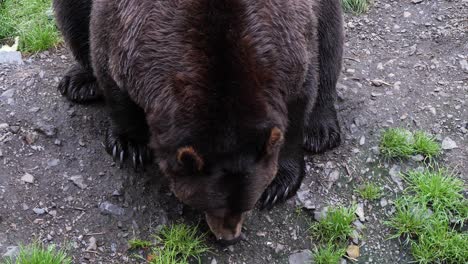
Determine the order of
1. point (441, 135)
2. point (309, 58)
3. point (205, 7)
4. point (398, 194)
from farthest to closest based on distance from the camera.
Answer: point (441, 135) → point (398, 194) → point (309, 58) → point (205, 7)

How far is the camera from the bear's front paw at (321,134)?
488cm

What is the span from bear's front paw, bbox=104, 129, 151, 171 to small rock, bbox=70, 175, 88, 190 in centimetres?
27

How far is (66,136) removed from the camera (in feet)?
15.9

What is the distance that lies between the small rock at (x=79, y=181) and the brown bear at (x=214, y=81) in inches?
28.8

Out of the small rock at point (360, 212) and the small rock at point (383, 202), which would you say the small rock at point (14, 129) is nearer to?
the small rock at point (360, 212)

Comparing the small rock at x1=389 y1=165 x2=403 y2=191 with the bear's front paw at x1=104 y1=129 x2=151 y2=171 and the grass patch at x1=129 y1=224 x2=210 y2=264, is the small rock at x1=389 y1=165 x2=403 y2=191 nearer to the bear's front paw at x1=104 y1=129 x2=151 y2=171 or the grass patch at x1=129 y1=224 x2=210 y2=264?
the grass patch at x1=129 y1=224 x2=210 y2=264

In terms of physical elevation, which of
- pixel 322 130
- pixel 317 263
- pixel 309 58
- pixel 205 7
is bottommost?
pixel 317 263

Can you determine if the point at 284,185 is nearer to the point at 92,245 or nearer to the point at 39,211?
the point at 92,245

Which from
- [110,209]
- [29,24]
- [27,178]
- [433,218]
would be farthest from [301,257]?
[29,24]

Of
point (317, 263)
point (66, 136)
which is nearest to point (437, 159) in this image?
point (317, 263)

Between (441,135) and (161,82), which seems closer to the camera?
(161,82)

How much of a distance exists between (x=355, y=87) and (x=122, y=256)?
2366mm

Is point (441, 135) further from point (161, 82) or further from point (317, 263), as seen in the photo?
point (161, 82)

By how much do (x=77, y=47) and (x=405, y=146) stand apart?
8.11 feet
